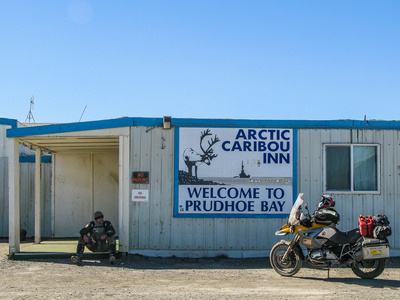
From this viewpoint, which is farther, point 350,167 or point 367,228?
point 350,167

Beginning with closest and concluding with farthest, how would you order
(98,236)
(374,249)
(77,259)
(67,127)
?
1. (374,249)
2. (77,259)
3. (98,236)
4. (67,127)

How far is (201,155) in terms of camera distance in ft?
36.0

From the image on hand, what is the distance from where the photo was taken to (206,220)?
35.7ft

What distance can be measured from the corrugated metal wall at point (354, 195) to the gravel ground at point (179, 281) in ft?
3.93

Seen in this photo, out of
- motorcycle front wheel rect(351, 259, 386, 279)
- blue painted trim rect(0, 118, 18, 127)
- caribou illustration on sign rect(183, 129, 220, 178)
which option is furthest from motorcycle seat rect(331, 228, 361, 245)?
blue painted trim rect(0, 118, 18, 127)

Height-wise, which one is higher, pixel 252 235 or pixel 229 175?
pixel 229 175

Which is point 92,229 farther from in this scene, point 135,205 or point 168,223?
point 168,223

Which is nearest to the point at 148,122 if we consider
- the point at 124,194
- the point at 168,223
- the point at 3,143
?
the point at 124,194

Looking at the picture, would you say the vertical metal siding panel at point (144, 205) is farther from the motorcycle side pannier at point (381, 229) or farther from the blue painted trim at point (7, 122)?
the blue painted trim at point (7, 122)

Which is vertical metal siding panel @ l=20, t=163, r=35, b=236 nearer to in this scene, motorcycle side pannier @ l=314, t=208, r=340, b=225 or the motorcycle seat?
motorcycle side pannier @ l=314, t=208, r=340, b=225

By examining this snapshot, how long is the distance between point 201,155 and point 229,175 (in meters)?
0.79

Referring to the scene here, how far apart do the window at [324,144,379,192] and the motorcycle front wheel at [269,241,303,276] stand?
270 centimetres

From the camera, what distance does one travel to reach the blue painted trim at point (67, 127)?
35.2ft

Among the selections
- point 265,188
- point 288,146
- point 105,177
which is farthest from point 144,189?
point 105,177
